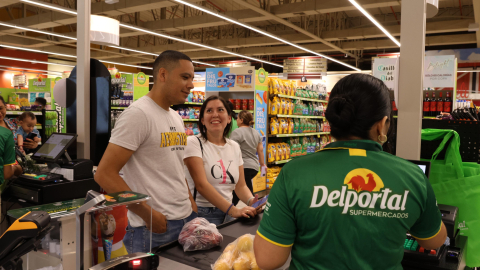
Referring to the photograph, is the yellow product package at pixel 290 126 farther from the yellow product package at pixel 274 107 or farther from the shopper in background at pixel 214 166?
the shopper in background at pixel 214 166


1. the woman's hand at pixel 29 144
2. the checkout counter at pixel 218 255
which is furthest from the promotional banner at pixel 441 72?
the woman's hand at pixel 29 144

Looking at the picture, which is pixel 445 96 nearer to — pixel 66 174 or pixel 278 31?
pixel 66 174

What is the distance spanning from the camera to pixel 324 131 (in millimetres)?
10734

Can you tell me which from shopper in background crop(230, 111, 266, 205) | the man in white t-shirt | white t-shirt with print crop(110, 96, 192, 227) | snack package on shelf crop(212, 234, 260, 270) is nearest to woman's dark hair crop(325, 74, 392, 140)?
snack package on shelf crop(212, 234, 260, 270)

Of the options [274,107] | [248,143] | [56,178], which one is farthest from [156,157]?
[274,107]

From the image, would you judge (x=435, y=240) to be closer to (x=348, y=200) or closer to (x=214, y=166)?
(x=348, y=200)

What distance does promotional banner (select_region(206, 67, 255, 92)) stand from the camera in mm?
7578

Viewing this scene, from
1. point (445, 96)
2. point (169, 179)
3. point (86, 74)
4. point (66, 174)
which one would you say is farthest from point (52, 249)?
point (445, 96)

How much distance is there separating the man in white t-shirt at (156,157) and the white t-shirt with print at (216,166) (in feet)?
1.18

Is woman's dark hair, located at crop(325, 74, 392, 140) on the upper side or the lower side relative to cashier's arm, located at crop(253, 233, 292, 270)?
upper

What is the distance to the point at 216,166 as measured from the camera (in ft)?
8.66

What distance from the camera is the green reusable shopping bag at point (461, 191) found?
6.46 ft

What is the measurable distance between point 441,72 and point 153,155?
22.6 feet

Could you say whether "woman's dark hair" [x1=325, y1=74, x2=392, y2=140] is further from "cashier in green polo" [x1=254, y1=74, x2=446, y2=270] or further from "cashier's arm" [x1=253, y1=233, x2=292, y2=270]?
"cashier's arm" [x1=253, y1=233, x2=292, y2=270]
